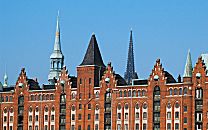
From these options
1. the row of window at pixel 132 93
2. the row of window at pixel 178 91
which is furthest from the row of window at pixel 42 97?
the row of window at pixel 178 91

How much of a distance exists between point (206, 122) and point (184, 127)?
5.09 meters

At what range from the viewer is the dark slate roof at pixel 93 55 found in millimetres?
151375

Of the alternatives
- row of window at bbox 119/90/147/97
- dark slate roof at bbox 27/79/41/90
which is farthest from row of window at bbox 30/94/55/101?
row of window at bbox 119/90/147/97

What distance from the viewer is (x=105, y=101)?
148 metres

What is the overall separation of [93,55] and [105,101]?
11043 millimetres

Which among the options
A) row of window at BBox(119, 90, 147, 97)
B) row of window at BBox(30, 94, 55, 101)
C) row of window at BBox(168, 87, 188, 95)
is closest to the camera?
row of window at BBox(168, 87, 188, 95)

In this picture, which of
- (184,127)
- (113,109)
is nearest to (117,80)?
(113,109)

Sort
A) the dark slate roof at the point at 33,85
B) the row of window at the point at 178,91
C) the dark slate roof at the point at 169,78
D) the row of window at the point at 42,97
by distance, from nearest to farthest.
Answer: the row of window at the point at 178,91
the dark slate roof at the point at 169,78
the row of window at the point at 42,97
the dark slate roof at the point at 33,85

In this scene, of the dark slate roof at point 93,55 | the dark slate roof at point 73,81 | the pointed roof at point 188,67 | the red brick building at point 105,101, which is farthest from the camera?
the dark slate roof at point 73,81

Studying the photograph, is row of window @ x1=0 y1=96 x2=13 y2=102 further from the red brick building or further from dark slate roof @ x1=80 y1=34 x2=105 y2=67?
dark slate roof @ x1=80 y1=34 x2=105 y2=67

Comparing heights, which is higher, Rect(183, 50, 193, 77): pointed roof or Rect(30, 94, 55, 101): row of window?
Rect(183, 50, 193, 77): pointed roof

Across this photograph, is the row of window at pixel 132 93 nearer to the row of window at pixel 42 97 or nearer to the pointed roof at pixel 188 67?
the pointed roof at pixel 188 67

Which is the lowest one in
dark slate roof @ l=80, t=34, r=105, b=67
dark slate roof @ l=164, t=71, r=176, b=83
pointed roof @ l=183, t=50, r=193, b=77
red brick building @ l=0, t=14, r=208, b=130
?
red brick building @ l=0, t=14, r=208, b=130

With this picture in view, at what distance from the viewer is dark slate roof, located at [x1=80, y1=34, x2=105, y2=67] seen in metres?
151
